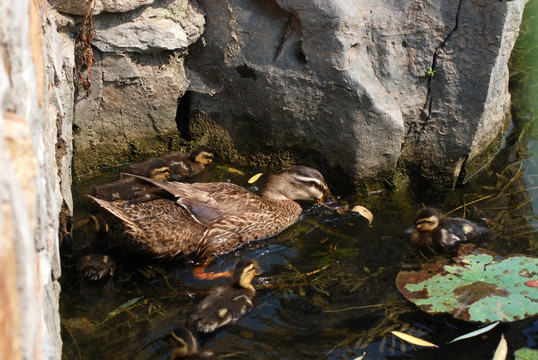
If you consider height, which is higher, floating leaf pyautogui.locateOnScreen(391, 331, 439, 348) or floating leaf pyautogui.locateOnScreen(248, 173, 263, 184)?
floating leaf pyautogui.locateOnScreen(248, 173, 263, 184)

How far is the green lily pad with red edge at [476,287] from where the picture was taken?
4234 mm

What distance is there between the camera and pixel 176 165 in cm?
579

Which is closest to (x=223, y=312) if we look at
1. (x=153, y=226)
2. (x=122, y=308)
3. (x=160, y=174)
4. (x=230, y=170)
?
(x=122, y=308)

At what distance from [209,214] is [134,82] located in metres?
1.51

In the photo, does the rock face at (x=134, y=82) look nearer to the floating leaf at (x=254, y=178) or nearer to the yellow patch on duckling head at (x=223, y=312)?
the floating leaf at (x=254, y=178)

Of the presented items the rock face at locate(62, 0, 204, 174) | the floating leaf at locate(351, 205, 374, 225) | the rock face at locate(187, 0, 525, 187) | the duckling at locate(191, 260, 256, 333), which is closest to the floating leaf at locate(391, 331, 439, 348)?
the duckling at locate(191, 260, 256, 333)

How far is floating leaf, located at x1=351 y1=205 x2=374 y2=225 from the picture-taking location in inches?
215

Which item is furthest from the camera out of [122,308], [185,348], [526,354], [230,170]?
[230,170]

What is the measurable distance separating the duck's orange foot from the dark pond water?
6cm

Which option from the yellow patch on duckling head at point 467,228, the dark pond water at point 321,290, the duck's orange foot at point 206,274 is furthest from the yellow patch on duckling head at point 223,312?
the yellow patch on duckling head at point 467,228

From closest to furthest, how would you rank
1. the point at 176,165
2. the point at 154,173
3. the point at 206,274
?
the point at 206,274
the point at 154,173
the point at 176,165

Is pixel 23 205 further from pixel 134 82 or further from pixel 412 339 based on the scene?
pixel 134 82

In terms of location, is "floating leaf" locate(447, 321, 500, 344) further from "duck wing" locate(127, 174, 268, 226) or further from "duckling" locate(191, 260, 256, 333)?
"duck wing" locate(127, 174, 268, 226)

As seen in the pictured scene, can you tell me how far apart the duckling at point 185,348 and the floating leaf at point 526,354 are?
172 cm
